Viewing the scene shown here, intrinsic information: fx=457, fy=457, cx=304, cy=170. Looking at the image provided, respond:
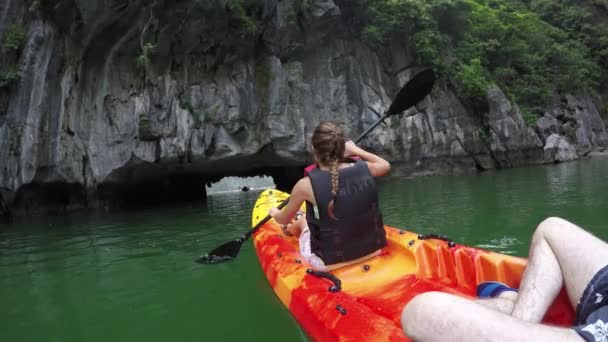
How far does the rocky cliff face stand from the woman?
10.0 metres

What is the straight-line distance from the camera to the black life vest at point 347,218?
2.96m

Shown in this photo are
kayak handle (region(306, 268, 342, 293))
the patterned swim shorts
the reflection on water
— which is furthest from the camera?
the reflection on water

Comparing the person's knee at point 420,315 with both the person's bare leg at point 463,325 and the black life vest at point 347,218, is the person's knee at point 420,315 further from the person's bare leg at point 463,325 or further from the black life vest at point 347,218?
the black life vest at point 347,218

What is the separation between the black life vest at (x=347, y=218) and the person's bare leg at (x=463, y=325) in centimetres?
135

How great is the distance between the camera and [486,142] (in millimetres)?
20969

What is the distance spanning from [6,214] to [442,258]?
42.1ft

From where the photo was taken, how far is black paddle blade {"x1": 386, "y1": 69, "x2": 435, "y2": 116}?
17.1 ft

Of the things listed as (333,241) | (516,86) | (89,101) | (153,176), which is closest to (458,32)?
(516,86)

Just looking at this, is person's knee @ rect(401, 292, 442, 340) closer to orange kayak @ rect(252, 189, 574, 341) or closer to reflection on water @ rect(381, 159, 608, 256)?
orange kayak @ rect(252, 189, 574, 341)

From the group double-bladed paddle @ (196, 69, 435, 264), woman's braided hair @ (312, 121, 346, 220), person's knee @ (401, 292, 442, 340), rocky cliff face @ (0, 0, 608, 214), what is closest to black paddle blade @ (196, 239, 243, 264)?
double-bladed paddle @ (196, 69, 435, 264)

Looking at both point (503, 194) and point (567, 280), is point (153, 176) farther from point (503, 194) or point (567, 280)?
point (567, 280)

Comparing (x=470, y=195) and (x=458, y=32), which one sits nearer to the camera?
(x=470, y=195)

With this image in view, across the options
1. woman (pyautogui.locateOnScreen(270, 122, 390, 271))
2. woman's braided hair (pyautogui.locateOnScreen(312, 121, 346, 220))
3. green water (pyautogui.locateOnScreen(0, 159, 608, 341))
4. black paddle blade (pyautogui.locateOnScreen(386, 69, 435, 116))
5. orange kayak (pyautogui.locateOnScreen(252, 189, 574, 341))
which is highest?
black paddle blade (pyautogui.locateOnScreen(386, 69, 435, 116))

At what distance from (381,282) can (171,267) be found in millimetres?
3192
